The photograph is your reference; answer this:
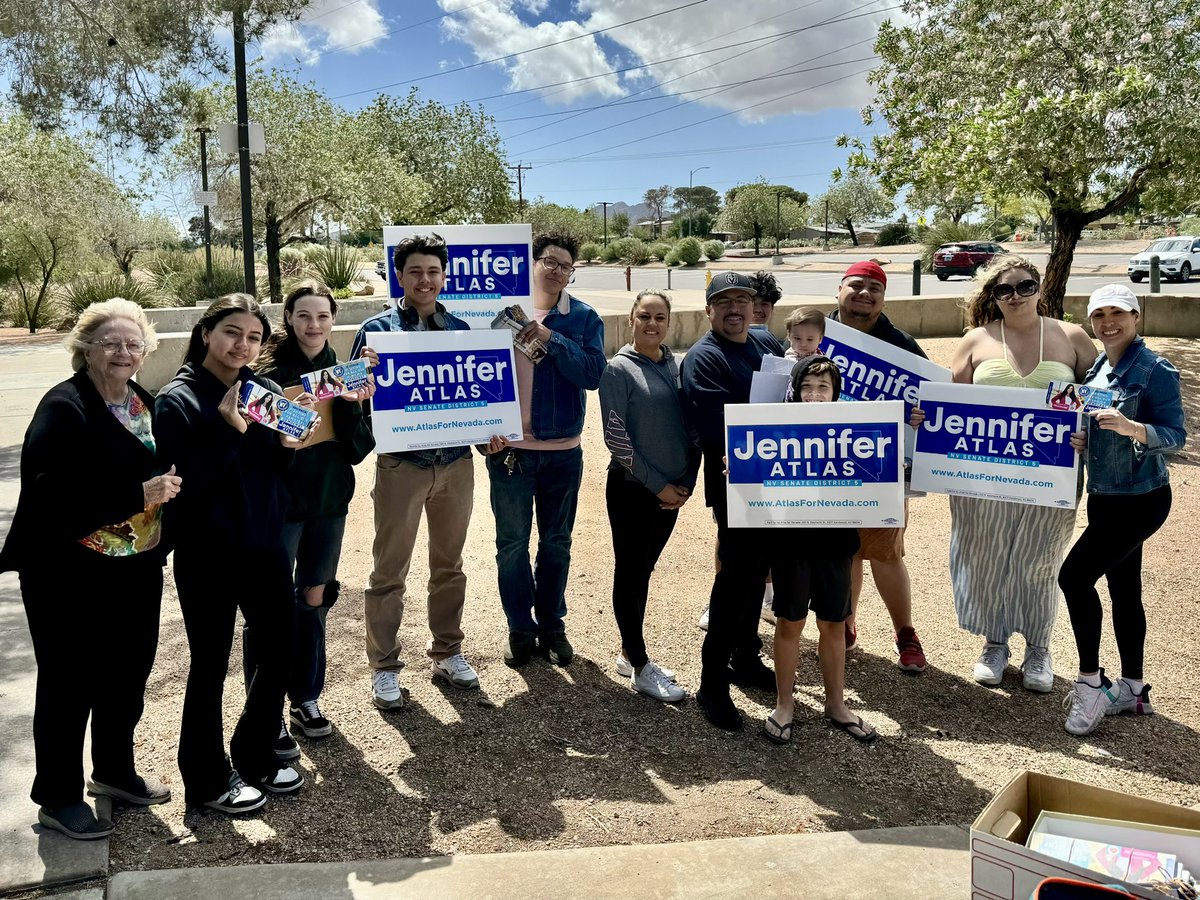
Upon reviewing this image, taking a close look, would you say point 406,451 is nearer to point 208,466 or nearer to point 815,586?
point 208,466

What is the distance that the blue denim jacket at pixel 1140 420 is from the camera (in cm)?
435

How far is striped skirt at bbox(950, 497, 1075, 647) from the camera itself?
4957 mm

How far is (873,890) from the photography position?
3264mm

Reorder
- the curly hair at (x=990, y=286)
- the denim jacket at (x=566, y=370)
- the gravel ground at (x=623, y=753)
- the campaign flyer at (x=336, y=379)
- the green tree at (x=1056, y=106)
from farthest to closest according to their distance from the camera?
the green tree at (x=1056, y=106) → the denim jacket at (x=566, y=370) → the curly hair at (x=990, y=286) → the campaign flyer at (x=336, y=379) → the gravel ground at (x=623, y=753)

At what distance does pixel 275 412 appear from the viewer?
3584 mm

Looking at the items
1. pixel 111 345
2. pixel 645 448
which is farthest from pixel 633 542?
pixel 111 345

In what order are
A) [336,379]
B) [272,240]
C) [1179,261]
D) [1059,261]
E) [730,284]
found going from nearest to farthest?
[336,379] → [730,284] → [1059,261] → [272,240] → [1179,261]

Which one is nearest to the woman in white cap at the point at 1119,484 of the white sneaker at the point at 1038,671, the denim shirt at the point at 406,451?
the white sneaker at the point at 1038,671

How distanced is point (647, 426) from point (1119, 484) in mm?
2082

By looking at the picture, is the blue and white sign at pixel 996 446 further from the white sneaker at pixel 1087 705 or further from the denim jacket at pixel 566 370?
the denim jacket at pixel 566 370

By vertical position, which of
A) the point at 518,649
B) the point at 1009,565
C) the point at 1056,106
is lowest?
the point at 518,649

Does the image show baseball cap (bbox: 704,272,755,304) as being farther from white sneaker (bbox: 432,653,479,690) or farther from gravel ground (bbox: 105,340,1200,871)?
white sneaker (bbox: 432,653,479,690)

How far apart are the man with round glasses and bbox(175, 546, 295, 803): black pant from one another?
1415mm

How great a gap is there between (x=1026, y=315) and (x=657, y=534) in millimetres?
2038
